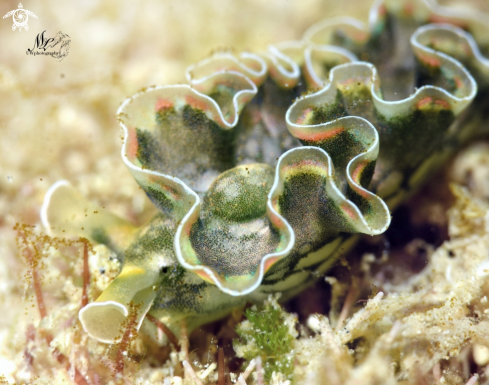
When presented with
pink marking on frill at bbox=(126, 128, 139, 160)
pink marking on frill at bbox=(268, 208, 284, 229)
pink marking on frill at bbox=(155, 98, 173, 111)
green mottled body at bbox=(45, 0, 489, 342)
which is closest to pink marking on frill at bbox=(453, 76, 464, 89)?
green mottled body at bbox=(45, 0, 489, 342)

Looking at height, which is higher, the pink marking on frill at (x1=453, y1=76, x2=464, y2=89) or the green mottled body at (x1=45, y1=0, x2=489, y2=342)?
the pink marking on frill at (x1=453, y1=76, x2=464, y2=89)

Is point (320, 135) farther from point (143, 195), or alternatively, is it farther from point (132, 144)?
point (143, 195)

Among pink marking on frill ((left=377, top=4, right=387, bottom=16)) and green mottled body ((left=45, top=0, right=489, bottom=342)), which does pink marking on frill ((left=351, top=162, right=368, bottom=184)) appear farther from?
pink marking on frill ((left=377, top=4, right=387, bottom=16))

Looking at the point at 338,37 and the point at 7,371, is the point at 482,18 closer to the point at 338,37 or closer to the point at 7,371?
the point at 338,37

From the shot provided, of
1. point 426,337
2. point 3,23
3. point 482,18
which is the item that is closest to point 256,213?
point 426,337

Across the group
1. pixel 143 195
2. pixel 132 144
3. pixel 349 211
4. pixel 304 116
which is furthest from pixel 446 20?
pixel 143 195

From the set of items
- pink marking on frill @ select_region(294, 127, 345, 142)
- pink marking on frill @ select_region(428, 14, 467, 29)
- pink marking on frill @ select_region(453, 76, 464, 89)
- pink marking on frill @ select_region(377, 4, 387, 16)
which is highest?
pink marking on frill @ select_region(377, 4, 387, 16)
